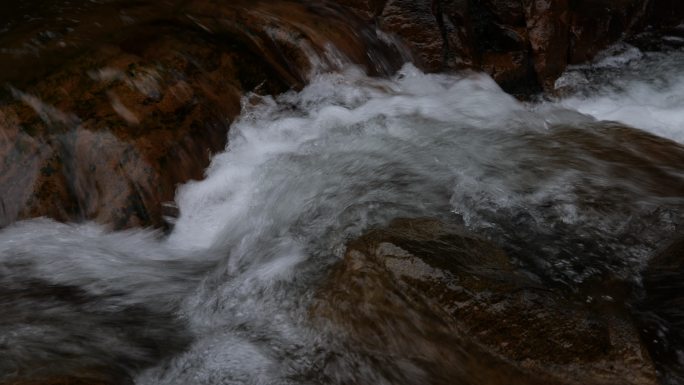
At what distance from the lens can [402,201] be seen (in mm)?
3744

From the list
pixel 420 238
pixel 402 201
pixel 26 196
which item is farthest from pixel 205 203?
pixel 420 238

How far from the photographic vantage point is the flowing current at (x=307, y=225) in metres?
2.92

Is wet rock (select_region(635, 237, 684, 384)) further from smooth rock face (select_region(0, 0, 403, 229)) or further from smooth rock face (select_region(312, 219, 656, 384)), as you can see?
smooth rock face (select_region(0, 0, 403, 229))

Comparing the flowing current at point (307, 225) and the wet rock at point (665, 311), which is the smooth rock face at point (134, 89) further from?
the wet rock at point (665, 311)

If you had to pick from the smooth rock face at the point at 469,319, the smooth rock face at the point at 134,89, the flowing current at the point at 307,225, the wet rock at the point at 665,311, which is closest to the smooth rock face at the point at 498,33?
the smooth rock face at the point at 134,89

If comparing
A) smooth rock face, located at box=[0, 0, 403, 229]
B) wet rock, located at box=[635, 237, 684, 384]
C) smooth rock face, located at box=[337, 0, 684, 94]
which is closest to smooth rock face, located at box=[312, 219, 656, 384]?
wet rock, located at box=[635, 237, 684, 384]

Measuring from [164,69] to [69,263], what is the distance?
1.73 meters

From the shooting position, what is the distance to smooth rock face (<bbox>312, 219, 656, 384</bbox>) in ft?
7.47

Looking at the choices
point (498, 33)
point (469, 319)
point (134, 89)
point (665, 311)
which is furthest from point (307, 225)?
point (498, 33)

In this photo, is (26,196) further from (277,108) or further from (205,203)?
(277,108)

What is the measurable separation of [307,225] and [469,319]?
62.1 inches

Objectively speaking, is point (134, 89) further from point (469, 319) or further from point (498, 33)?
point (498, 33)

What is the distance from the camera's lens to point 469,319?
2.46 metres

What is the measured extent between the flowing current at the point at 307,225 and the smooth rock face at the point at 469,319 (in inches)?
6.9
